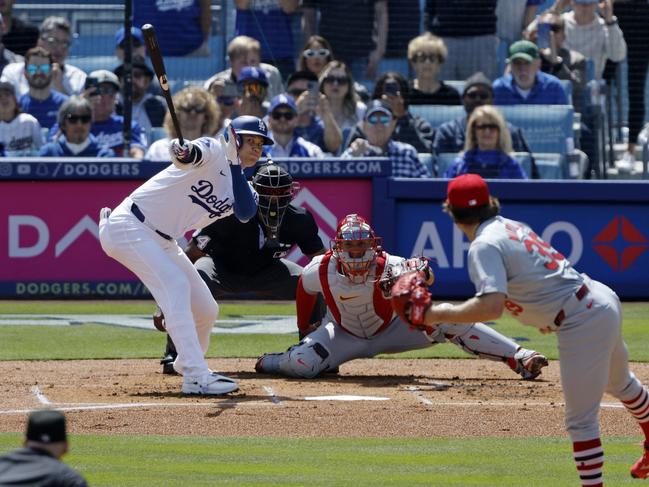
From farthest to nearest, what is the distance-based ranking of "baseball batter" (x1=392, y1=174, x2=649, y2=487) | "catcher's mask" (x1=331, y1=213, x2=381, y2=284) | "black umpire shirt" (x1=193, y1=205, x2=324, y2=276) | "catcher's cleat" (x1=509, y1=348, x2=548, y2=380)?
1. "black umpire shirt" (x1=193, y1=205, x2=324, y2=276)
2. "catcher's cleat" (x1=509, y1=348, x2=548, y2=380)
3. "catcher's mask" (x1=331, y1=213, x2=381, y2=284)
4. "baseball batter" (x1=392, y1=174, x2=649, y2=487)

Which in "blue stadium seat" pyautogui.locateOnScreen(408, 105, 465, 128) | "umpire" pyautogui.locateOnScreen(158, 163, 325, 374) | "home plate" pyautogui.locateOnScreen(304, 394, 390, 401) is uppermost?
"blue stadium seat" pyautogui.locateOnScreen(408, 105, 465, 128)

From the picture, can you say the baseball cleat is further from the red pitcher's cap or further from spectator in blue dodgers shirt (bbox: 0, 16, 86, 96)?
spectator in blue dodgers shirt (bbox: 0, 16, 86, 96)

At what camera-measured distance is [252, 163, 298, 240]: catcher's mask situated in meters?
9.59

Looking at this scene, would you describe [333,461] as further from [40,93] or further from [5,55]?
[5,55]

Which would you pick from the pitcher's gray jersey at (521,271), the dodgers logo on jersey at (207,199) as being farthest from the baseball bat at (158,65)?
the pitcher's gray jersey at (521,271)

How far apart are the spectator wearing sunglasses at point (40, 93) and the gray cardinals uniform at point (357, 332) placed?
6652mm

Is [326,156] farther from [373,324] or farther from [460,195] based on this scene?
[460,195]

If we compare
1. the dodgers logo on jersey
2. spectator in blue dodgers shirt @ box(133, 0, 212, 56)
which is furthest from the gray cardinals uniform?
spectator in blue dodgers shirt @ box(133, 0, 212, 56)

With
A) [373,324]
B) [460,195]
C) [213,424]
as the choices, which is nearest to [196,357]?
[213,424]

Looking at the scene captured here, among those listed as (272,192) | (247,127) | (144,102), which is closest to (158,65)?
(247,127)

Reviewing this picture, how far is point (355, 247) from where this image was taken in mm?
8852

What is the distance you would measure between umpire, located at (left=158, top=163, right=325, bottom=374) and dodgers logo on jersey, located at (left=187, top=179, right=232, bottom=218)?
125 cm

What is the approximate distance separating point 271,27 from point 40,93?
2.93 metres

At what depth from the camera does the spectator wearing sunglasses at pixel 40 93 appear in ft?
49.2
